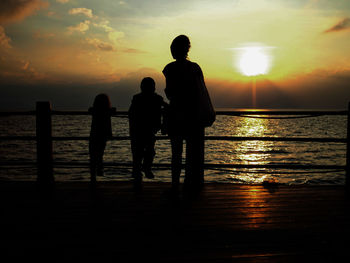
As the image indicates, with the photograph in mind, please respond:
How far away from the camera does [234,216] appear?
3.12 m

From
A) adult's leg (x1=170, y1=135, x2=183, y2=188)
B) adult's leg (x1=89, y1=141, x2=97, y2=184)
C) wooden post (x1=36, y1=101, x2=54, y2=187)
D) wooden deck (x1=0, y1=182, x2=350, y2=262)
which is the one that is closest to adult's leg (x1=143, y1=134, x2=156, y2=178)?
wooden deck (x1=0, y1=182, x2=350, y2=262)

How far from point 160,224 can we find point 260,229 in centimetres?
101

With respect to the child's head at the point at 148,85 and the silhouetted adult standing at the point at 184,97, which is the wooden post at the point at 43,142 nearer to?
the child's head at the point at 148,85

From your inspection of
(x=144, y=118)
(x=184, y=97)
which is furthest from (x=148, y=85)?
(x=184, y=97)

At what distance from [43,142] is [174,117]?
2.47m

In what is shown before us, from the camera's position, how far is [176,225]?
9.24 feet

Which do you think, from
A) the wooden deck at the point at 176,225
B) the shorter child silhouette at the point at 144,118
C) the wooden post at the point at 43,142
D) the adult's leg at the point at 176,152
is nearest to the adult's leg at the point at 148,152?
the shorter child silhouette at the point at 144,118

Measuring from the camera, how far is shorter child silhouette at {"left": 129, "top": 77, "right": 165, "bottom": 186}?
409 centimetres

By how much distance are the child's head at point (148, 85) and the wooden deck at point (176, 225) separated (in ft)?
5.06

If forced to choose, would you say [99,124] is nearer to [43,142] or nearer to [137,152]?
[137,152]

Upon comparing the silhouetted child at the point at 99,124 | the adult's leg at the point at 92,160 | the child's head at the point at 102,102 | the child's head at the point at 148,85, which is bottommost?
the adult's leg at the point at 92,160

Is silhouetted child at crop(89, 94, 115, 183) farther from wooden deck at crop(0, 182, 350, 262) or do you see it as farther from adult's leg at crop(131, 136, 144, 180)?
wooden deck at crop(0, 182, 350, 262)

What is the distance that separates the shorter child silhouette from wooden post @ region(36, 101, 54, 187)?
1555 millimetres

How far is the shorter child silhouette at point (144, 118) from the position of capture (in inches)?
161
